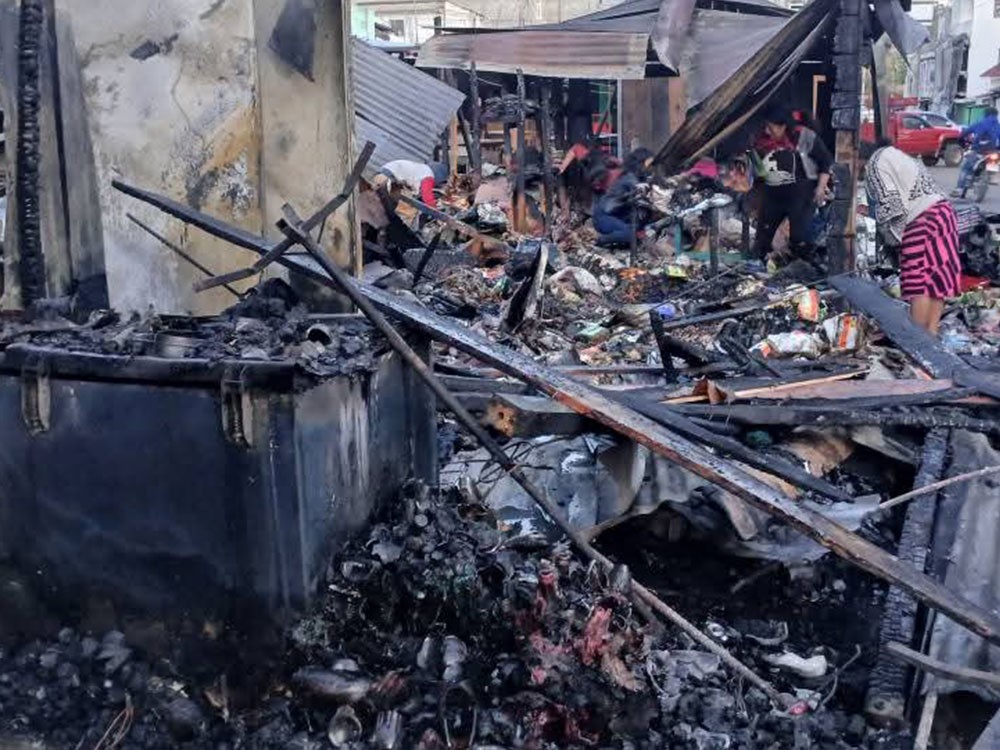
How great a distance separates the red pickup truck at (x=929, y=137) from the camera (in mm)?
26450

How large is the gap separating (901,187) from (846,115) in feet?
9.74

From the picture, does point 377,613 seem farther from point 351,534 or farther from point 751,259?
point 751,259

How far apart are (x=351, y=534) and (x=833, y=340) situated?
441 cm

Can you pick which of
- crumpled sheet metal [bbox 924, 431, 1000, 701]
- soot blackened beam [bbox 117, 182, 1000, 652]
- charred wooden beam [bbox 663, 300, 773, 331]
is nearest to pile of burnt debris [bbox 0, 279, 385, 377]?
soot blackened beam [bbox 117, 182, 1000, 652]

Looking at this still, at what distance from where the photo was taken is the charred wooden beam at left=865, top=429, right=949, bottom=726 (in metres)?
3.07

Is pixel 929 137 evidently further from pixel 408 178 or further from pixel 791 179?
pixel 408 178

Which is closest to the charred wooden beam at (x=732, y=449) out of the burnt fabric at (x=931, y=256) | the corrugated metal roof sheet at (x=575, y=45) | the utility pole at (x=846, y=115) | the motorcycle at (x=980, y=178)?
the burnt fabric at (x=931, y=256)

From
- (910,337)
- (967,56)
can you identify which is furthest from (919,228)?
(967,56)

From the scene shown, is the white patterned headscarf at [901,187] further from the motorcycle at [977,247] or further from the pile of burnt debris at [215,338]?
the pile of burnt debris at [215,338]

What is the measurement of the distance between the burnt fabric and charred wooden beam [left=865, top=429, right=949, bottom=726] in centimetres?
234

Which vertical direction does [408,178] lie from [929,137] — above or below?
above

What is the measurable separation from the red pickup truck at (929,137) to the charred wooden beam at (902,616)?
24136mm

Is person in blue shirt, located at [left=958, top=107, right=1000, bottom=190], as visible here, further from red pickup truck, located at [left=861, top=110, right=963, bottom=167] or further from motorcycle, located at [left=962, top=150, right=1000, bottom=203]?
red pickup truck, located at [left=861, top=110, right=963, bottom=167]

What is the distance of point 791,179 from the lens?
1102 centimetres
